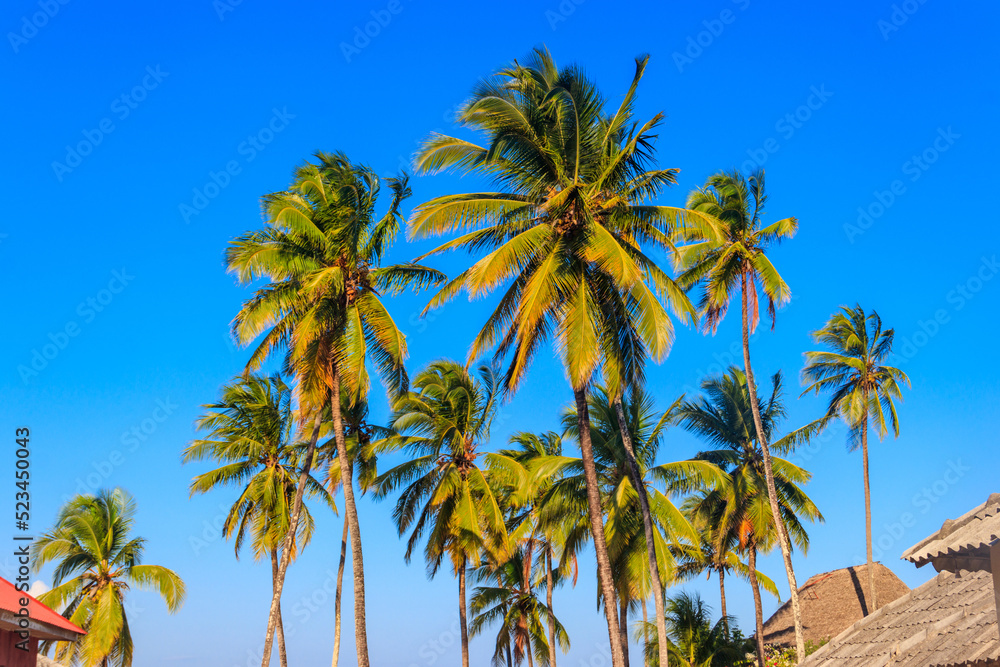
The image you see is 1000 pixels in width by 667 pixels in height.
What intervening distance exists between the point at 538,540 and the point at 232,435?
13270mm

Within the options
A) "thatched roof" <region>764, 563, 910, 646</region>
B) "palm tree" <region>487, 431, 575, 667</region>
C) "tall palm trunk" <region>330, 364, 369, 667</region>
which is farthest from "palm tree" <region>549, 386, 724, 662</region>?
"thatched roof" <region>764, 563, 910, 646</region>

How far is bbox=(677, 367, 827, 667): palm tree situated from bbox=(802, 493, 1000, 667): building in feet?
52.1

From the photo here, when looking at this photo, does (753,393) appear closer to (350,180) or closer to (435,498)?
(435,498)

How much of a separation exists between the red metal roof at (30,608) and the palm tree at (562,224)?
8.53 metres

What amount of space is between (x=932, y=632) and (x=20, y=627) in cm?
1212

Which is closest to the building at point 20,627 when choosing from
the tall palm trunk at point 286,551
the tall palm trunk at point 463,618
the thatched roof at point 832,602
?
the tall palm trunk at point 286,551

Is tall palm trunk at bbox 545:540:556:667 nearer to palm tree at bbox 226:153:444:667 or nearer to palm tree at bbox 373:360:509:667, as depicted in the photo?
palm tree at bbox 373:360:509:667

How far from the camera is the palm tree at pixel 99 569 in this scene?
29031 mm

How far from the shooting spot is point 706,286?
27266mm

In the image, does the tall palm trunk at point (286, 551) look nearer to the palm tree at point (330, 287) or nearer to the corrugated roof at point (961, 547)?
the palm tree at point (330, 287)

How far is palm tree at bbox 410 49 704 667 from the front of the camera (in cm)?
1653

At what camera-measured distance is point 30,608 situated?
11.4m

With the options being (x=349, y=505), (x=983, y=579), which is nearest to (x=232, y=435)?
(x=349, y=505)

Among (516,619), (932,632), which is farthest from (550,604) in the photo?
(932,632)
